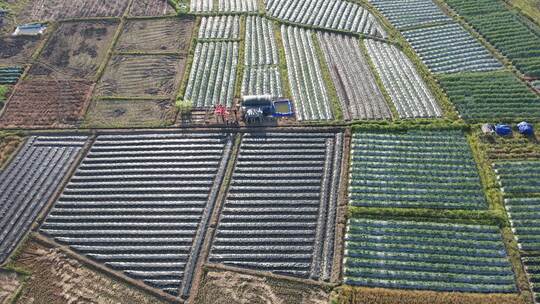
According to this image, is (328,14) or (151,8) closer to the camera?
(328,14)

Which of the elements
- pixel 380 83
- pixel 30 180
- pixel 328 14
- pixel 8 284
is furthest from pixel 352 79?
pixel 8 284

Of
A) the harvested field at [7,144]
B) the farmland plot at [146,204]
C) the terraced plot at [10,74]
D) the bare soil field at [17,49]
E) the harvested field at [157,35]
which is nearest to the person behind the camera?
the farmland plot at [146,204]

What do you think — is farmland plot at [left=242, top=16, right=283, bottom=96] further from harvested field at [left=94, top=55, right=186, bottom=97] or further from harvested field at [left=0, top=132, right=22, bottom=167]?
harvested field at [left=0, top=132, right=22, bottom=167]

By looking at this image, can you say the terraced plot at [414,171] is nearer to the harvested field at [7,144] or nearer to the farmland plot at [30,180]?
the farmland plot at [30,180]

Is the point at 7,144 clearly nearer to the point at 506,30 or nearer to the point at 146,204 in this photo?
the point at 146,204

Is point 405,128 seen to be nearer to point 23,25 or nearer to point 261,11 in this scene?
point 261,11

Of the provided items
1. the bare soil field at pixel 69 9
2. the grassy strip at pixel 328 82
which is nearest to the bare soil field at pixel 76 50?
the bare soil field at pixel 69 9
